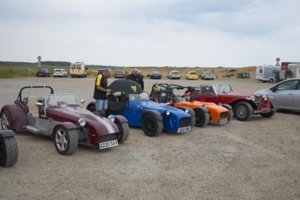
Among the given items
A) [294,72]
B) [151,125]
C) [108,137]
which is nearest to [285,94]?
[151,125]

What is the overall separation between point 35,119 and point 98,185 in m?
3.88

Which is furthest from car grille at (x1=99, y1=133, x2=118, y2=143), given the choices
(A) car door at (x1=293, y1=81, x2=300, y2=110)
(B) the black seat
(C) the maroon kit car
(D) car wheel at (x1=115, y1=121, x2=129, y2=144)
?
(A) car door at (x1=293, y1=81, x2=300, y2=110)

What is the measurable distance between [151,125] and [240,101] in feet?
16.0

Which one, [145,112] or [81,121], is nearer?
[81,121]

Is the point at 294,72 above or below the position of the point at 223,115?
above

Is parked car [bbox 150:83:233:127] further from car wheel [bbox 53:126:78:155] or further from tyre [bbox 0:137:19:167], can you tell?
tyre [bbox 0:137:19:167]

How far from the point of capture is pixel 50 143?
807 cm

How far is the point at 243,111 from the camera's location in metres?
12.4

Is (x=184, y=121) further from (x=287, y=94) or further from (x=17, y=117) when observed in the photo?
(x=287, y=94)

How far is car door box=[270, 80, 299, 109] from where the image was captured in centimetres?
1394

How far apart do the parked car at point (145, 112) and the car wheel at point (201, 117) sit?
0.72m

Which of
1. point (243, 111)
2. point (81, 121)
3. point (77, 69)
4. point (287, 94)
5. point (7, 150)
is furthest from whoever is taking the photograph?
point (77, 69)

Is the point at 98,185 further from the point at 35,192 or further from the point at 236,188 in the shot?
the point at 236,188

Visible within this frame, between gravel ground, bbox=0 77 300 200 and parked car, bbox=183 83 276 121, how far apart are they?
2997mm
